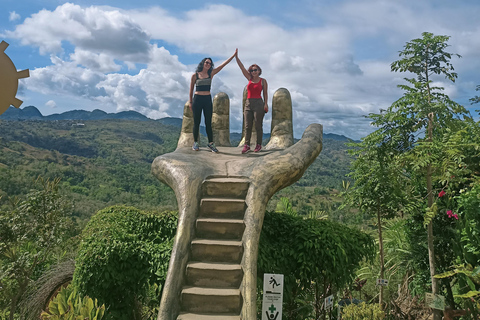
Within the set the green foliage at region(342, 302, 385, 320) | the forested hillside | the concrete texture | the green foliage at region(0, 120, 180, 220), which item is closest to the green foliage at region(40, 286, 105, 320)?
the concrete texture

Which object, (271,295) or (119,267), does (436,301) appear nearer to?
(271,295)

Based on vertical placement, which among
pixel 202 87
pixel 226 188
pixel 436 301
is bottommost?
pixel 436 301

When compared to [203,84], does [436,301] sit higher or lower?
lower

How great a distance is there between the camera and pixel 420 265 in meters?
9.02

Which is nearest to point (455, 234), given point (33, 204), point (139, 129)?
point (33, 204)

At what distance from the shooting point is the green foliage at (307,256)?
22.5 feet

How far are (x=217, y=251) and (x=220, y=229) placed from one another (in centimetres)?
36

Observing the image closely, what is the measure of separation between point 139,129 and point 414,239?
92.1m

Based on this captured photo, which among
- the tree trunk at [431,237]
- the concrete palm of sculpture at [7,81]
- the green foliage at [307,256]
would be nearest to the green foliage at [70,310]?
the concrete palm of sculpture at [7,81]

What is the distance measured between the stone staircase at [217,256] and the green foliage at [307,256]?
0.81 metres

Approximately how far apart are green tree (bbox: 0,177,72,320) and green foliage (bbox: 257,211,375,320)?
14.3 feet

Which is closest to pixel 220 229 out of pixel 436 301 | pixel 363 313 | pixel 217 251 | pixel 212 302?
pixel 217 251

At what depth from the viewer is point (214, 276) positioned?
5766mm

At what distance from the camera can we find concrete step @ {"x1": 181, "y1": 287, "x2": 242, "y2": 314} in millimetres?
5523
